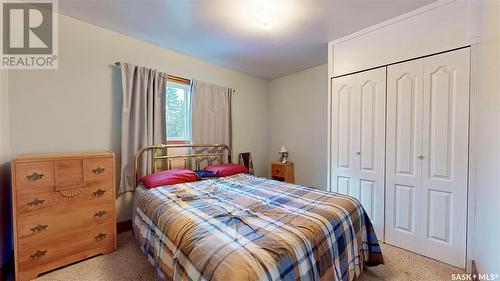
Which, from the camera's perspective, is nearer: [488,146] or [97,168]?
[488,146]

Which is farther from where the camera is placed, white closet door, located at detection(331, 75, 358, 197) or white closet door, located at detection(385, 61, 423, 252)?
white closet door, located at detection(331, 75, 358, 197)

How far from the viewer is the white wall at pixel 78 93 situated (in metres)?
2.09

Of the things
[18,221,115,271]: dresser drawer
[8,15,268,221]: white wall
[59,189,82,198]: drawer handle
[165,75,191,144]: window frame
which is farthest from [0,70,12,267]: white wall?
[165,75,191,144]: window frame

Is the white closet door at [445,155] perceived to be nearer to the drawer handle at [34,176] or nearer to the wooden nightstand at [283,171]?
the wooden nightstand at [283,171]

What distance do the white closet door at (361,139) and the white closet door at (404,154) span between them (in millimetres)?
82

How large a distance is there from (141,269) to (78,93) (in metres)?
2.00

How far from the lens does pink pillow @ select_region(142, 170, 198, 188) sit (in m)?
2.44

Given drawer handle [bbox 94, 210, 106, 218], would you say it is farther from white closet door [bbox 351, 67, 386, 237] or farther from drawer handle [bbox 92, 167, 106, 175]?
white closet door [bbox 351, 67, 386, 237]

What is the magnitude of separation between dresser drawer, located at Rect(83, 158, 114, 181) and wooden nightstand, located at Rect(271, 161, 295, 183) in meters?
2.75

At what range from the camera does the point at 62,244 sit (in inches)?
75.1

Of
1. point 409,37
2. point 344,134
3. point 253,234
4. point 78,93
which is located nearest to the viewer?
point 253,234

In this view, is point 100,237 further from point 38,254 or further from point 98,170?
point 98,170

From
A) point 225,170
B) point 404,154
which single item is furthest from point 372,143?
point 225,170

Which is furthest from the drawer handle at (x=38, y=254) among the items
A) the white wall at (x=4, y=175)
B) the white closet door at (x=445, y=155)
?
the white closet door at (x=445, y=155)
